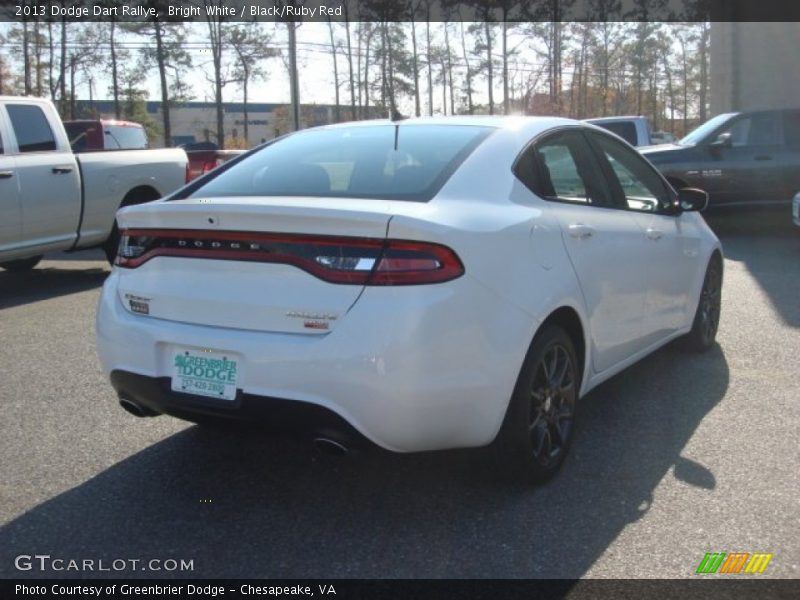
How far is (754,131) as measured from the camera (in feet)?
42.0

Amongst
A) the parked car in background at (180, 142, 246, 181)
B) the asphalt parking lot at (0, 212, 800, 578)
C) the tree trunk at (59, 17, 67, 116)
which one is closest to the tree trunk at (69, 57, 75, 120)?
the tree trunk at (59, 17, 67, 116)

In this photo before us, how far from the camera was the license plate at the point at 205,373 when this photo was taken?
320cm

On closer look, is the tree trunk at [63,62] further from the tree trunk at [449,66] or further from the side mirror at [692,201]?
the side mirror at [692,201]

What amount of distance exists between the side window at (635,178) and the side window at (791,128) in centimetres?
870

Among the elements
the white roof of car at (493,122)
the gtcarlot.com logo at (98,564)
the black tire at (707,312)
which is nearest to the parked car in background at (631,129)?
the black tire at (707,312)

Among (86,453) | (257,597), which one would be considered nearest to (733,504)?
(257,597)

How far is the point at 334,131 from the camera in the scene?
4.41 m

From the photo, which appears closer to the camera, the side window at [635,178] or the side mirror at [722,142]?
the side window at [635,178]

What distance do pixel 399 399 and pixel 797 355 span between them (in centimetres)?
383

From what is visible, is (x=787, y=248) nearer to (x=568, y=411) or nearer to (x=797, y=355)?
(x=797, y=355)

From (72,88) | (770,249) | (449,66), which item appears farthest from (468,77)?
(770,249)

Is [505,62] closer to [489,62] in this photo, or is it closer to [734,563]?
[489,62]

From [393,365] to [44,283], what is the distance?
7.60 m

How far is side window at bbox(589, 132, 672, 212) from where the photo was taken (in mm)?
4693
